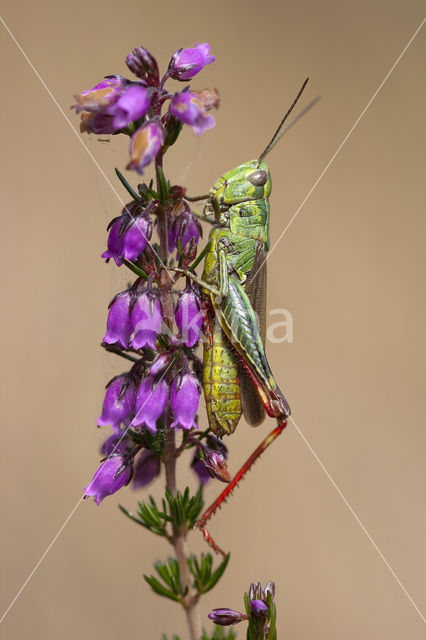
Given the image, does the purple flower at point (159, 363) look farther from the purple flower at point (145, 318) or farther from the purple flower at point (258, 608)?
the purple flower at point (258, 608)

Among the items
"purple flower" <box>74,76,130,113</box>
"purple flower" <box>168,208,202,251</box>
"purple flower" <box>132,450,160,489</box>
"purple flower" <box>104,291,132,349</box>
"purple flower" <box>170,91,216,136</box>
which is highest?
"purple flower" <box>74,76,130,113</box>

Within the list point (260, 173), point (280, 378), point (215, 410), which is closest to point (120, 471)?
point (215, 410)

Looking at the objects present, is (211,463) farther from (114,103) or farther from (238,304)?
(114,103)

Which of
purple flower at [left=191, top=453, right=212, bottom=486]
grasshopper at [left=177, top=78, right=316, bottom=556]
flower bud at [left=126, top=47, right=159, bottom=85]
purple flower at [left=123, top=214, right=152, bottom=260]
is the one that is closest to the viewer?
flower bud at [left=126, top=47, right=159, bottom=85]

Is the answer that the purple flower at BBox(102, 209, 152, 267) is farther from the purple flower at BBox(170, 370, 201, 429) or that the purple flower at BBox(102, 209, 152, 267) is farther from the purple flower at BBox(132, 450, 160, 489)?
the purple flower at BBox(132, 450, 160, 489)

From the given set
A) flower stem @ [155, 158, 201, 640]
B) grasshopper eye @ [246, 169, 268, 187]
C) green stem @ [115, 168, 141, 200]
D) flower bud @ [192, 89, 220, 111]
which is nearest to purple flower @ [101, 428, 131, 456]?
flower stem @ [155, 158, 201, 640]

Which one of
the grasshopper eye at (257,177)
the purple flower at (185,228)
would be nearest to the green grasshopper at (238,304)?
the grasshopper eye at (257,177)

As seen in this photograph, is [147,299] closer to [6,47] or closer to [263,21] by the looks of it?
[6,47]

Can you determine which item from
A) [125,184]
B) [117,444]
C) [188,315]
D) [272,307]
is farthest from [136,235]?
[272,307]

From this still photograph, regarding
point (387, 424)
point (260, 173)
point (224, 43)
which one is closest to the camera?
point (260, 173)
